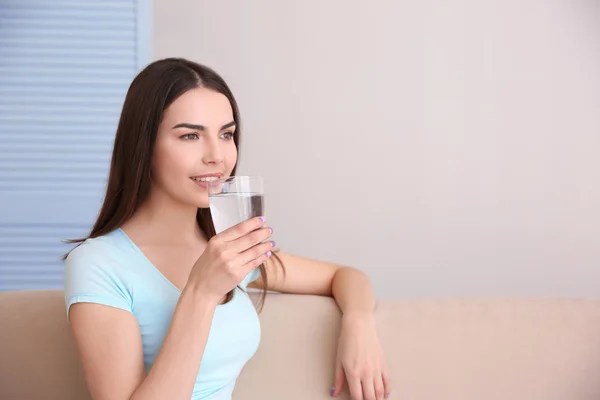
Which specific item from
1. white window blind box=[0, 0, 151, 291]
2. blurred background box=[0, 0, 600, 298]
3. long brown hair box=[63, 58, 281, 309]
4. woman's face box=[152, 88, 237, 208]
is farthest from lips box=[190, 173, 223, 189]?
blurred background box=[0, 0, 600, 298]

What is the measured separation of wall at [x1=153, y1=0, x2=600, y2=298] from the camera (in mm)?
2971

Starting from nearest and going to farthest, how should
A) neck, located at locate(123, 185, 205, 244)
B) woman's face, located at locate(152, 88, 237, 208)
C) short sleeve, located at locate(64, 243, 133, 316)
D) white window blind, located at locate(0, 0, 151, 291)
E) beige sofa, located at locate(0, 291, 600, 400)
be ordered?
1. short sleeve, located at locate(64, 243, 133, 316)
2. woman's face, located at locate(152, 88, 237, 208)
3. neck, located at locate(123, 185, 205, 244)
4. beige sofa, located at locate(0, 291, 600, 400)
5. white window blind, located at locate(0, 0, 151, 291)

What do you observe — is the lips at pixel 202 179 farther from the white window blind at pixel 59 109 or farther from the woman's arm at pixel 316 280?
the white window blind at pixel 59 109

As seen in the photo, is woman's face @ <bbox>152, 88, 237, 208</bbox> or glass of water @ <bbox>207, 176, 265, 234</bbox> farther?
woman's face @ <bbox>152, 88, 237, 208</bbox>

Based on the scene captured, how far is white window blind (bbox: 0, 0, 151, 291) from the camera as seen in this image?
2672mm

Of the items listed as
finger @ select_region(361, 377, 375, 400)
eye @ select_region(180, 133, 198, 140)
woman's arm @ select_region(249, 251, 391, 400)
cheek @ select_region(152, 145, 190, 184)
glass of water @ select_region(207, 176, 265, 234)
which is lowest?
finger @ select_region(361, 377, 375, 400)

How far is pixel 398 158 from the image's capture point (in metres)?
3.03

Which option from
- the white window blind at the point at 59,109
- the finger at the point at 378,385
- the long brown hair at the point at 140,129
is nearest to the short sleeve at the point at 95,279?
the long brown hair at the point at 140,129

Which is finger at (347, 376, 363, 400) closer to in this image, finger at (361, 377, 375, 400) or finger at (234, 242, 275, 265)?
finger at (361, 377, 375, 400)

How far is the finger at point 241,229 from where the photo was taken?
1.17m

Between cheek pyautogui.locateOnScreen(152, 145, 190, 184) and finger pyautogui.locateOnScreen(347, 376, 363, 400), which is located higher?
cheek pyautogui.locateOnScreen(152, 145, 190, 184)

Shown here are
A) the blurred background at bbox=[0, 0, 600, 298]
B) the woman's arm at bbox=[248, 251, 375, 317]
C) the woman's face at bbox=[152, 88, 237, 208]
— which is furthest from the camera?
the blurred background at bbox=[0, 0, 600, 298]

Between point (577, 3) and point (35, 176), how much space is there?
2.30 m

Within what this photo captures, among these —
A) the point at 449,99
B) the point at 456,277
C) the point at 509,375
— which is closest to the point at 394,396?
the point at 509,375
